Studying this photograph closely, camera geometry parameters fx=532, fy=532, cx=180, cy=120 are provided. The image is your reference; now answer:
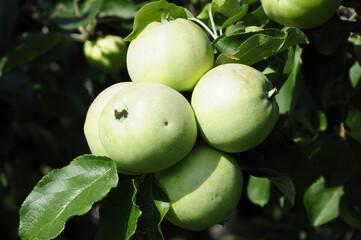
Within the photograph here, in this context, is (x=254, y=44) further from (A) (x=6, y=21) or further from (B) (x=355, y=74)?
(A) (x=6, y=21)

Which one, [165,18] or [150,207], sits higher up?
[165,18]

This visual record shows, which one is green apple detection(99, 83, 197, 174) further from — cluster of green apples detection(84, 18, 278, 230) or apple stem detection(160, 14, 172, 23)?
apple stem detection(160, 14, 172, 23)

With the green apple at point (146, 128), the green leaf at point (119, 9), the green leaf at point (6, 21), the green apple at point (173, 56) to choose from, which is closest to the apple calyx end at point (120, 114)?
the green apple at point (146, 128)

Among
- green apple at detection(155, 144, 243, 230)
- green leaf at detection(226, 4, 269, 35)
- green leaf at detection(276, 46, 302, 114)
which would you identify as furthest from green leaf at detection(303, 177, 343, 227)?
green apple at detection(155, 144, 243, 230)

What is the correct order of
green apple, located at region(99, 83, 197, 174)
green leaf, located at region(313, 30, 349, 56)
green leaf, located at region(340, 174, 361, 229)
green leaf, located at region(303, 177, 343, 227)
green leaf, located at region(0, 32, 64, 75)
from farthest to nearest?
green leaf, located at region(0, 32, 64, 75) < green leaf, located at region(303, 177, 343, 227) < green leaf, located at region(340, 174, 361, 229) < green leaf, located at region(313, 30, 349, 56) < green apple, located at region(99, 83, 197, 174)

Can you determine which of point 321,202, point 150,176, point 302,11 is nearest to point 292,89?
point 321,202

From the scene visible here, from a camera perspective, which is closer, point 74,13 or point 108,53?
point 108,53

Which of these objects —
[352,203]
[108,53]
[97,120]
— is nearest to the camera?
[97,120]
